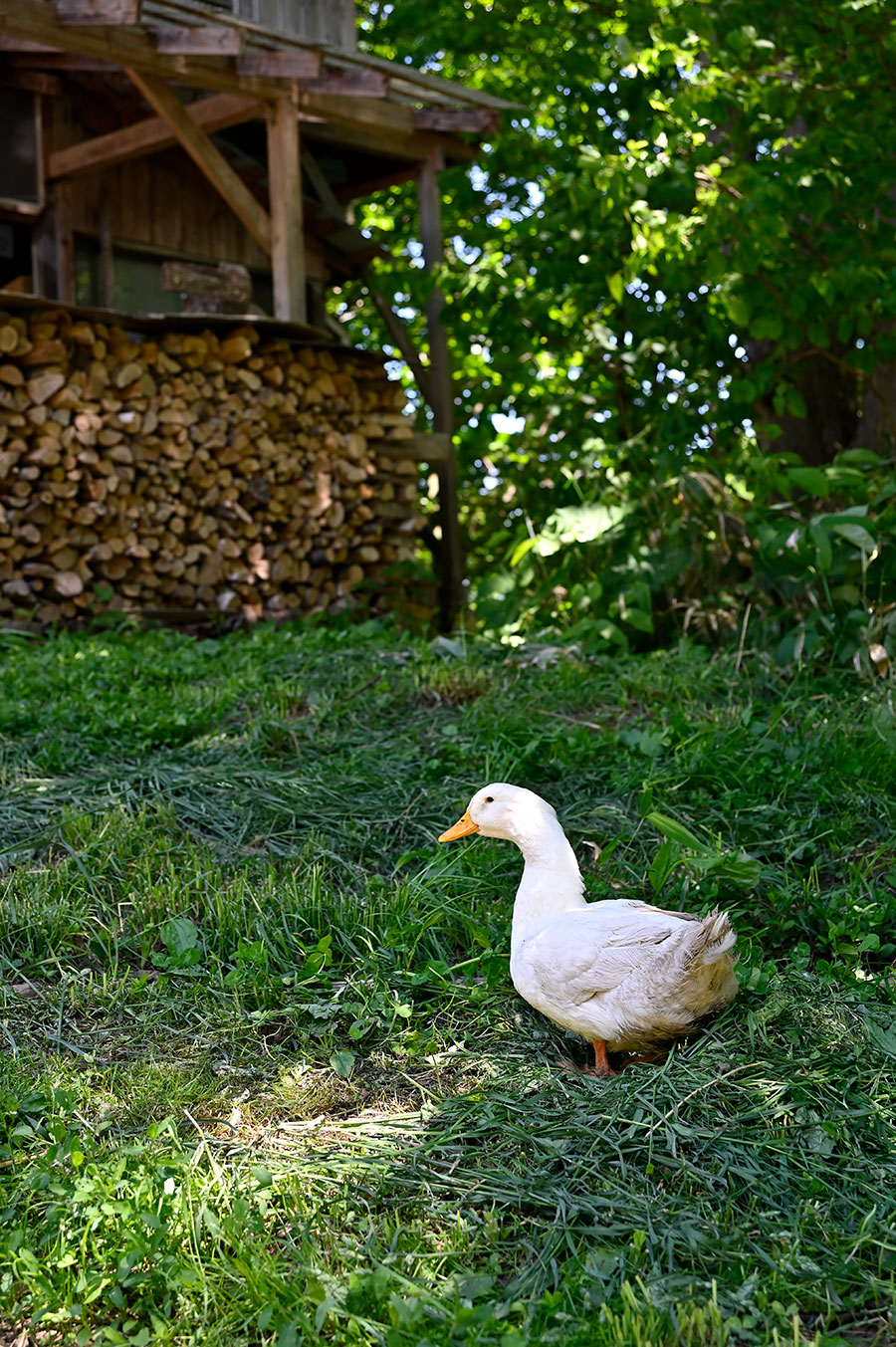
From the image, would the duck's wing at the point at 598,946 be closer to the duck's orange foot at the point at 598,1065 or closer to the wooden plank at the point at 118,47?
the duck's orange foot at the point at 598,1065

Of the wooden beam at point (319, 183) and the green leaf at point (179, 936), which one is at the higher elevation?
the wooden beam at point (319, 183)

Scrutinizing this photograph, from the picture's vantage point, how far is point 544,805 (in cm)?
282

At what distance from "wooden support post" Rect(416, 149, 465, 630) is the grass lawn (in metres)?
4.30

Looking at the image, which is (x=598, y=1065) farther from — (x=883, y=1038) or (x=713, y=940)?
(x=883, y=1038)

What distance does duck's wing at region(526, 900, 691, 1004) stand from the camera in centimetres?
243

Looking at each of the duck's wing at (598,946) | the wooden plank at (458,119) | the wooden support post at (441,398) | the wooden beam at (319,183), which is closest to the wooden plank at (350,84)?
the wooden plank at (458,119)

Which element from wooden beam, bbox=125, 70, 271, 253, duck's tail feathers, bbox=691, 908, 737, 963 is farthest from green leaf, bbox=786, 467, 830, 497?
wooden beam, bbox=125, 70, 271, 253

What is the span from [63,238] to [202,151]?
166 cm

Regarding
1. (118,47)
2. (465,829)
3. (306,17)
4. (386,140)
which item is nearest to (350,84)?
(306,17)

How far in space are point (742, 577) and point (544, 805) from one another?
10.4 feet

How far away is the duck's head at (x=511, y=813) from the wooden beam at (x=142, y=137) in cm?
650

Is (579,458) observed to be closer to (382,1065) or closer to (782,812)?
(782,812)

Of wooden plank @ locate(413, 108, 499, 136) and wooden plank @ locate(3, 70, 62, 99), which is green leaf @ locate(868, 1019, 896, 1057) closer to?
wooden plank @ locate(413, 108, 499, 136)

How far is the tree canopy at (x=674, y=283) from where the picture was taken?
5.69m
